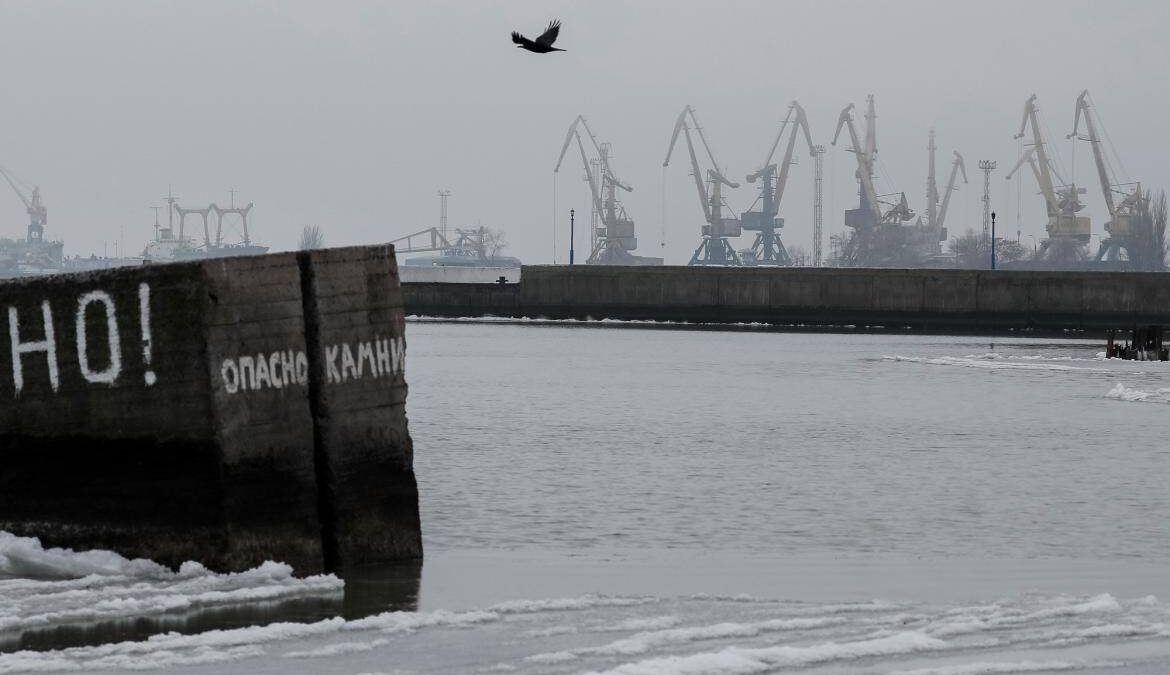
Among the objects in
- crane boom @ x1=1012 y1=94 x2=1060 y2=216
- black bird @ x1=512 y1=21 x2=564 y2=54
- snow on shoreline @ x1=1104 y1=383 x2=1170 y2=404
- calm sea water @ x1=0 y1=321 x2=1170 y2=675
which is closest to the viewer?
calm sea water @ x1=0 y1=321 x2=1170 y2=675

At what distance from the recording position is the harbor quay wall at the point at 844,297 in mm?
66250

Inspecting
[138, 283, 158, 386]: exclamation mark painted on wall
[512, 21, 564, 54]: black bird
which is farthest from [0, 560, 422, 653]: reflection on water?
[512, 21, 564, 54]: black bird

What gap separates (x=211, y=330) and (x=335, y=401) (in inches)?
35.3

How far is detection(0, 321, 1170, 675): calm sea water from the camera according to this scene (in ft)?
25.2

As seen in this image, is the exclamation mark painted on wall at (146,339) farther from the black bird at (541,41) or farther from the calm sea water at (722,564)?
the black bird at (541,41)

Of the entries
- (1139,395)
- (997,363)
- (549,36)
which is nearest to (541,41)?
(549,36)

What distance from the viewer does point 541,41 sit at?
15.6 m

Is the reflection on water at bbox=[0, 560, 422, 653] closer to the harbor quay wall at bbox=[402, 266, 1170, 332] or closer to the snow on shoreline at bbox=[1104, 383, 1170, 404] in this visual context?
the snow on shoreline at bbox=[1104, 383, 1170, 404]

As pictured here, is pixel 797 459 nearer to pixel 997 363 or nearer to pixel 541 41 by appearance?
pixel 541 41

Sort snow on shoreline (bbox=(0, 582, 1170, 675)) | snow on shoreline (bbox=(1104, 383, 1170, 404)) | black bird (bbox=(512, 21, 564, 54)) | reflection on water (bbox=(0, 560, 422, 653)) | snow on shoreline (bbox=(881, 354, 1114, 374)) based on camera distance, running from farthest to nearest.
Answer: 1. snow on shoreline (bbox=(881, 354, 1114, 374))
2. snow on shoreline (bbox=(1104, 383, 1170, 404))
3. black bird (bbox=(512, 21, 564, 54))
4. reflection on water (bbox=(0, 560, 422, 653))
5. snow on shoreline (bbox=(0, 582, 1170, 675))

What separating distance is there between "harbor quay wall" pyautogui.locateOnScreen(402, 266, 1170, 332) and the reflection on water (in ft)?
195

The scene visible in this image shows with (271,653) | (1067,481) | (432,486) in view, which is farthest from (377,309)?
(1067,481)

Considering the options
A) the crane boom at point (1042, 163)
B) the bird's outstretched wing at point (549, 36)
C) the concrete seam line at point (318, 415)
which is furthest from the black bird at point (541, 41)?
the crane boom at point (1042, 163)

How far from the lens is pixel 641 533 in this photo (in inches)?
481
